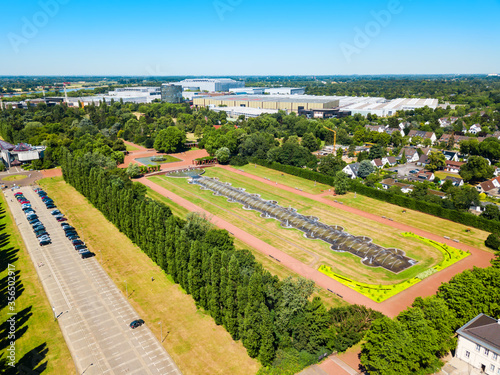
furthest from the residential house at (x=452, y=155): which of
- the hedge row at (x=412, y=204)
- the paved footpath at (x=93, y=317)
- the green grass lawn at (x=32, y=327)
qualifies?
the green grass lawn at (x=32, y=327)

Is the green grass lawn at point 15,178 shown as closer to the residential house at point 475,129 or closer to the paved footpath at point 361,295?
the paved footpath at point 361,295

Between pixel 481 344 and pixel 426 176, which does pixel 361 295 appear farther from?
pixel 426 176

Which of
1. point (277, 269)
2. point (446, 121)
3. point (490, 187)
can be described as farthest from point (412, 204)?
point (446, 121)

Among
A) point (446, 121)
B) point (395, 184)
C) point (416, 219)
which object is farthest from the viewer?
point (446, 121)

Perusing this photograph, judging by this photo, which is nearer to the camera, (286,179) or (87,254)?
(87,254)

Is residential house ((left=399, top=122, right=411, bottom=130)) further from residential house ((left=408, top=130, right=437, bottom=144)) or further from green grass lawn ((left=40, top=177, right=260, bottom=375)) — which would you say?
green grass lawn ((left=40, top=177, right=260, bottom=375))

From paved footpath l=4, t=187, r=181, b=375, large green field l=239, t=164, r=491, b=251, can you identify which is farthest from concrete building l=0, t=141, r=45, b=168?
large green field l=239, t=164, r=491, b=251

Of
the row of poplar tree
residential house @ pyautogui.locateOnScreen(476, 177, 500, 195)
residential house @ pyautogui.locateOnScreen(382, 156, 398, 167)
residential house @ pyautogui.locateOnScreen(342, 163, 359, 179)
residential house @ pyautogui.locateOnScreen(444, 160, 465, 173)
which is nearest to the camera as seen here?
the row of poplar tree
